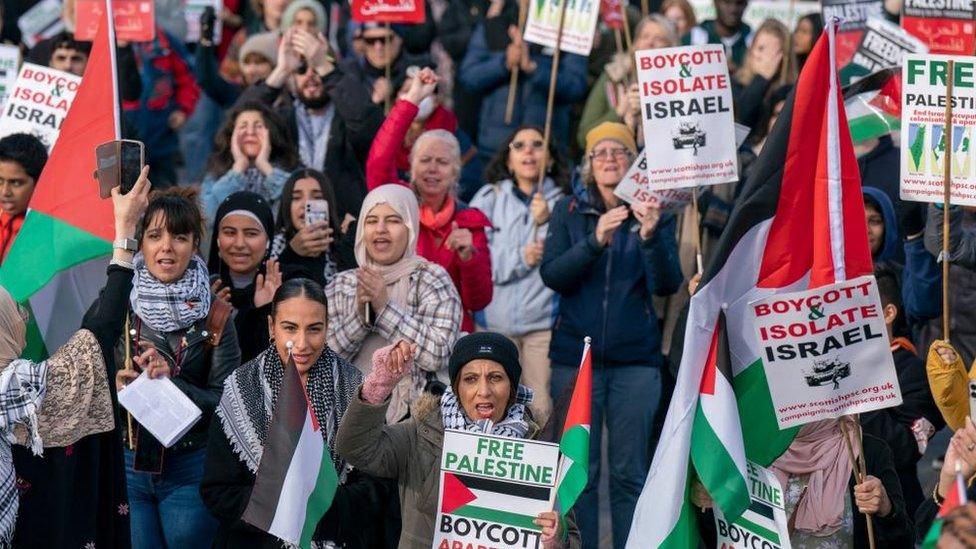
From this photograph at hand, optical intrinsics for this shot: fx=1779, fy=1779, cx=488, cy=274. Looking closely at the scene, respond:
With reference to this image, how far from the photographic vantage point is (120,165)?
715 cm

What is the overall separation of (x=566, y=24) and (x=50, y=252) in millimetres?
4874

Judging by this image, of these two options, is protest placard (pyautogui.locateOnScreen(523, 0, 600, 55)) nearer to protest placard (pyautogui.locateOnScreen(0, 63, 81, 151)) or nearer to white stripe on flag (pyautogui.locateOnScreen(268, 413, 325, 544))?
protest placard (pyautogui.locateOnScreen(0, 63, 81, 151))

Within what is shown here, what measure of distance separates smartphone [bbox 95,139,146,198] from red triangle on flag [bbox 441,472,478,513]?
1754mm

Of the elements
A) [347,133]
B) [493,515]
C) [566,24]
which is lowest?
Answer: [493,515]

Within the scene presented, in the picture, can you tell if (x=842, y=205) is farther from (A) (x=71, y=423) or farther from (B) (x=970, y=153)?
(A) (x=71, y=423)

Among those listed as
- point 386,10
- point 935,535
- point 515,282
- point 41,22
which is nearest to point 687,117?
point 515,282

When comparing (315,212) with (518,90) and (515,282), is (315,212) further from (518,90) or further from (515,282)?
(518,90)

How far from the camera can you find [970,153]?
7.96 m

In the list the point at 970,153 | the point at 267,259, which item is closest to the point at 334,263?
the point at 267,259

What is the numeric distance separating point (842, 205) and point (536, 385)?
3.29 metres

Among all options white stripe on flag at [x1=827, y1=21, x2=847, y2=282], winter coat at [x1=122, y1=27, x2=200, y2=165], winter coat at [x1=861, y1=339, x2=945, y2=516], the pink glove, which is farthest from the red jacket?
winter coat at [x1=122, y1=27, x2=200, y2=165]

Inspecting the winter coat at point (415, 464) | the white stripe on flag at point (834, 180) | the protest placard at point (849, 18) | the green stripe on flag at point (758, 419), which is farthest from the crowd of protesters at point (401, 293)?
the white stripe on flag at point (834, 180)

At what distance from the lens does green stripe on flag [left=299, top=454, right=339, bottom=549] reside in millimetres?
6750

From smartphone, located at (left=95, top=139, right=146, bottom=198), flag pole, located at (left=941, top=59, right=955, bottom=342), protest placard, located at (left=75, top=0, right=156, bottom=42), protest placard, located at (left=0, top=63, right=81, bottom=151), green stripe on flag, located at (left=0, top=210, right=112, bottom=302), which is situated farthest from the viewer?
protest placard, located at (left=75, top=0, right=156, bottom=42)
